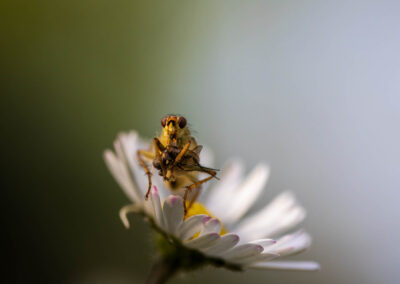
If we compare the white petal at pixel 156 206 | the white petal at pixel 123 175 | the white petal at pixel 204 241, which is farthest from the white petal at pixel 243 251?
the white petal at pixel 123 175

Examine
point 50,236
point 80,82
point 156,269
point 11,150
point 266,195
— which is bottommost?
point 156,269

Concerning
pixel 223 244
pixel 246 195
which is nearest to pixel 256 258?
pixel 223 244

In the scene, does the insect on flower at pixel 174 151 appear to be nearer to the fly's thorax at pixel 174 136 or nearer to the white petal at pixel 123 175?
the fly's thorax at pixel 174 136

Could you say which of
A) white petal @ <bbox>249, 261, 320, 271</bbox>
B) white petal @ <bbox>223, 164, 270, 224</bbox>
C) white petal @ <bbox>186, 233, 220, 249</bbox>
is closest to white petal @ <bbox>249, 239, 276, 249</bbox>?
white petal @ <bbox>186, 233, 220, 249</bbox>

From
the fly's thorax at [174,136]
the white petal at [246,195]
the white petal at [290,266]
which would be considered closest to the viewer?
the fly's thorax at [174,136]

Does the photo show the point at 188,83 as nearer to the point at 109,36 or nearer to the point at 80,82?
the point at 109,36

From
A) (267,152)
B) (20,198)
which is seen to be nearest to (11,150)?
(20,198)

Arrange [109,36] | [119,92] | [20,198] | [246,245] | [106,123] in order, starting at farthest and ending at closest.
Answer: [109,36] → [119,92] → [106,123] → [20,198] → [246,245]

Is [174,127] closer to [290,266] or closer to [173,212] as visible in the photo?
[173,212]
